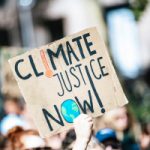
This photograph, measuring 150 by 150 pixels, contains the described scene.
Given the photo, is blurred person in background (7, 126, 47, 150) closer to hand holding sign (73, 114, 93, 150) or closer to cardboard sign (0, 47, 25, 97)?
hand holding sign (73, 114, 93, 150)

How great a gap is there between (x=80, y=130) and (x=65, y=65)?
0.64 m

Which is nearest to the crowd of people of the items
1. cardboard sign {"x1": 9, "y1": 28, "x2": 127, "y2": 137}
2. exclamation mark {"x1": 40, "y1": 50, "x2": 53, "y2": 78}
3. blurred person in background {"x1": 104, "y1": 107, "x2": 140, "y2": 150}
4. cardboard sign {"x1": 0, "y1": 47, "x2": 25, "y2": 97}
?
blurred person in background {"x1": 104, "y1": 107, "x2": 140, "y2": 150}

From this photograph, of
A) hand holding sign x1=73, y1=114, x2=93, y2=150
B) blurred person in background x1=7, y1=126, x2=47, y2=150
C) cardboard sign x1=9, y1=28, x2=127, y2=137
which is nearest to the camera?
hand holding sign x1=73, y1=114, x2=93, y2=150

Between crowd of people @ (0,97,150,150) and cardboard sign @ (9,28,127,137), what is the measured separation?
0.17 m

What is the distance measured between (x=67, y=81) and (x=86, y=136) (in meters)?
0.59

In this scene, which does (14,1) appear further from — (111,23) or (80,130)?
(80,130)

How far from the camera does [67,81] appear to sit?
681 centimetres

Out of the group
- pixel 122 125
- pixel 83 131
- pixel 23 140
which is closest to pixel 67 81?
pixel 83 131

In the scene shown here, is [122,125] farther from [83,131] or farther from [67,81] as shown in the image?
[83,131]

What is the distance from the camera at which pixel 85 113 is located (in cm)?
677

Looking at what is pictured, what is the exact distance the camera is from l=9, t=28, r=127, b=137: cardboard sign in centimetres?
667

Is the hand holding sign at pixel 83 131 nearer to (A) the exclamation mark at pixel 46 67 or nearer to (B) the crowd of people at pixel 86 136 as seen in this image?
(B) the crowd of people at pixel 86 136

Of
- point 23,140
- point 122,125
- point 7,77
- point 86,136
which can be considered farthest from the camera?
point 7,77

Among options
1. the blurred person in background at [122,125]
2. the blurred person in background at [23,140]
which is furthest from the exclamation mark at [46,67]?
the blurred person in background at [122,125]
